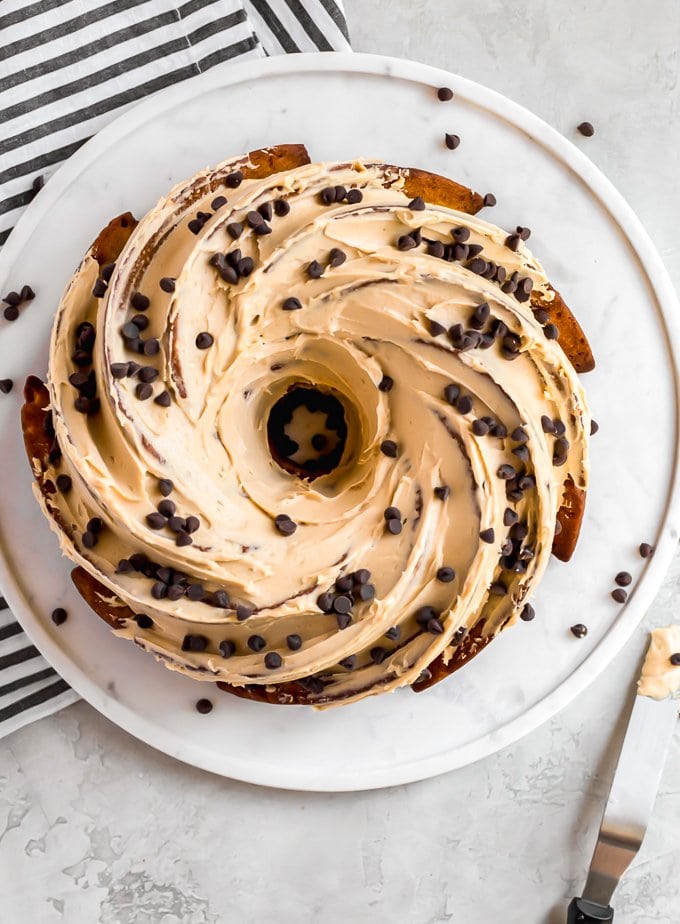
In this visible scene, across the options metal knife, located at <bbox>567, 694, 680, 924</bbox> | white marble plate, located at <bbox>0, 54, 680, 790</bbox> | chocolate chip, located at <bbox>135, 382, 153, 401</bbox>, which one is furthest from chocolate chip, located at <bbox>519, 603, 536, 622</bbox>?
chocolate chip, located at <bbox>135, 382, 153, 401</bbox>

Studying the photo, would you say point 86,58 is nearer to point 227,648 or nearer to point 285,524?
point 285,524

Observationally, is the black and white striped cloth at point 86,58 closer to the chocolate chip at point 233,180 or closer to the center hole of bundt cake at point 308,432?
the chocolate chip at point 233,180

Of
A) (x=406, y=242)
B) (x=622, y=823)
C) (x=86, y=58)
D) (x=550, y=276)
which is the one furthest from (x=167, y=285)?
(x=622, y=823)

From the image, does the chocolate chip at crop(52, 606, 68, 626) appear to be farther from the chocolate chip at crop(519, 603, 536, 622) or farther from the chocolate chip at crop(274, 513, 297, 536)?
the chocolate chip at crop(519, 603, 536, 622)

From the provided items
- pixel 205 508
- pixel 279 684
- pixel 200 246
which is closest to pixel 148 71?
pixel 200 246

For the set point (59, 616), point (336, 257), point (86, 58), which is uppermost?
point (86, 58)

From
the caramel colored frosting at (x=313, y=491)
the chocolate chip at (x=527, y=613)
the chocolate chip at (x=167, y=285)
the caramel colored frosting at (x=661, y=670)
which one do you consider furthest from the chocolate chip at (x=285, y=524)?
the caramel colored frosting at (x=661, y=670)
